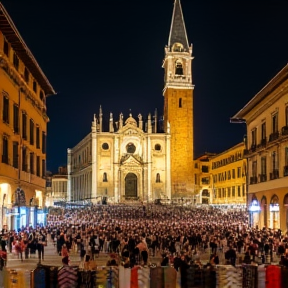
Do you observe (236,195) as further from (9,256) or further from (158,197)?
(9,256)

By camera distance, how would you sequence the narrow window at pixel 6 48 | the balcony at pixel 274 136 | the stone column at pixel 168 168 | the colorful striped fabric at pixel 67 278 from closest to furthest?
the colorful striped fabric at pixel 67 278 < the narrow window at pixel 6 48 < the balcony at pixel 274 136 < the stone column at pixel 168 168

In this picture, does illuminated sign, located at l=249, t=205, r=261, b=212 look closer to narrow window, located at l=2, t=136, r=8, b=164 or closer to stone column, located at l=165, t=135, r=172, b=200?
narrow window, located at l=2, t=136, r=8, b=164

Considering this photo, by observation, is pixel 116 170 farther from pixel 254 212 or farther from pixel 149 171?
pixel 254 212

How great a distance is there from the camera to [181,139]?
86062 mm

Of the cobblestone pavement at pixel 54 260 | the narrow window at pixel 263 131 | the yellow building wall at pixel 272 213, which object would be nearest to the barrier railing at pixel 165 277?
the cobblestone pavement at pixel 54 260

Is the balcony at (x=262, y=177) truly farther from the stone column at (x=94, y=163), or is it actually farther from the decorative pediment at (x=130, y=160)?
the stone column at (x=94, y=163)

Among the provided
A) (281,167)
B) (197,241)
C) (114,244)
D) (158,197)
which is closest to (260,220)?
(281,167)

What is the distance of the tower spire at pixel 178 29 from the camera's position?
8900 cm

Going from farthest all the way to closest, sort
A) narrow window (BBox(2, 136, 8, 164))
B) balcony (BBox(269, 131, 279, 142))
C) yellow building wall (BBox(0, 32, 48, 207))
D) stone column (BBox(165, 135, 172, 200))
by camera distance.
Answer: stone column (BBox(165, 135, 172, 200)) → balcony (BBox(269, 131, 279, 142)) → narrow window (BBox(2, 136, 8, 164)) → yellow building wall (BBox(0, 32, 48, 207))

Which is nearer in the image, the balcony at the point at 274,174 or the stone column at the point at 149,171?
the balcony at the point at 274,174

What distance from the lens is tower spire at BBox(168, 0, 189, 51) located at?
292 ft

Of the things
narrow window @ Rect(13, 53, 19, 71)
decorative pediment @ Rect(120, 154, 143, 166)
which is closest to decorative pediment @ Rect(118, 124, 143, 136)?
decorative pediment @ Rect(120, 154, 143, 166)

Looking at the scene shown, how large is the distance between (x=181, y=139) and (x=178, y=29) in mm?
18596

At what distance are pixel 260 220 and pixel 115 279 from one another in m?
28.1
